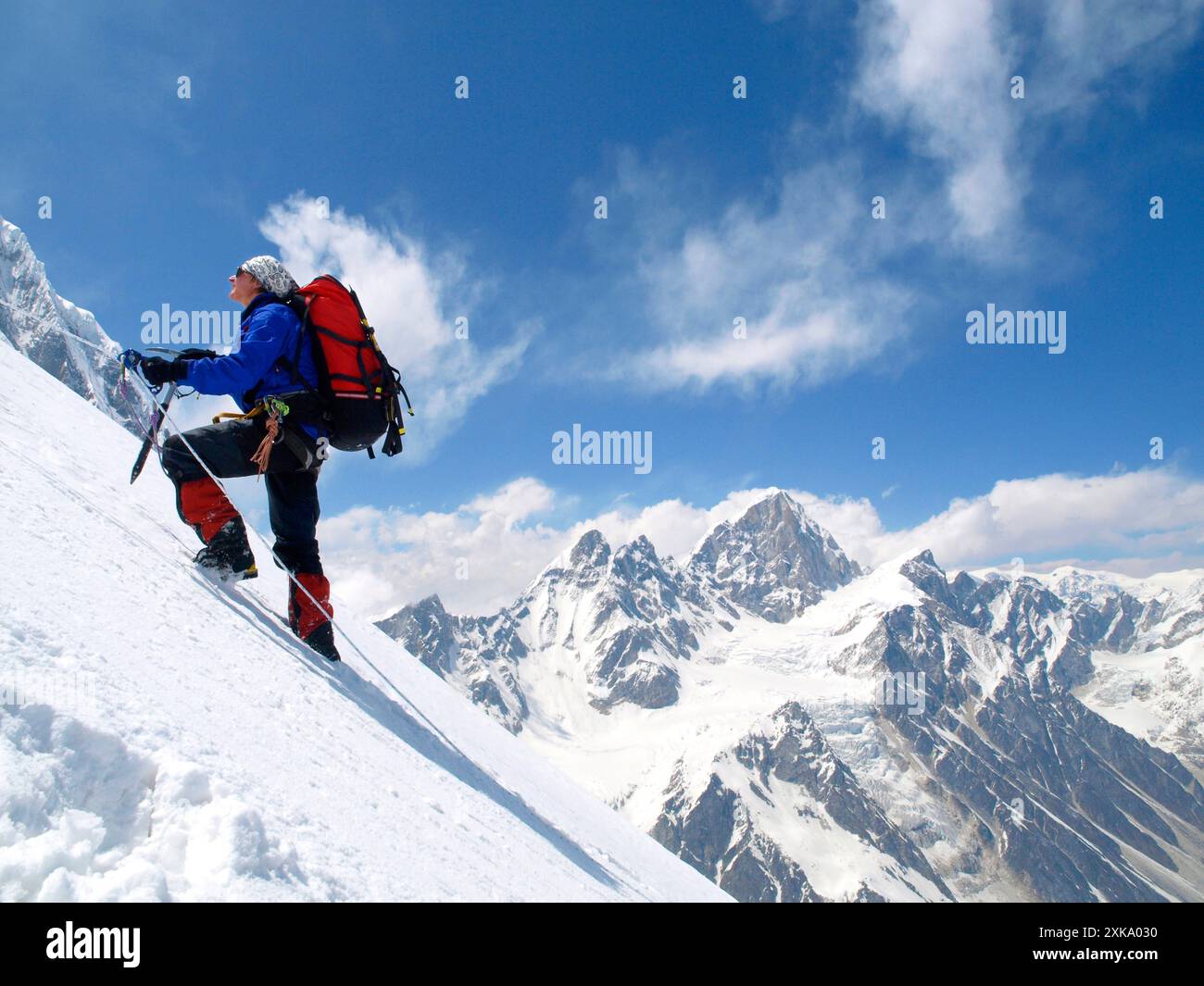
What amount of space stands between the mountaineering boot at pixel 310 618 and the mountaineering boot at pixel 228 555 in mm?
488

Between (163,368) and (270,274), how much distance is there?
1.38 metres

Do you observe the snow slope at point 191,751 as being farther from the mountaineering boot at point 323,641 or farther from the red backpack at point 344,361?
the red backpack at point 344,361

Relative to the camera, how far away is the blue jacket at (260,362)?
20.5 ft

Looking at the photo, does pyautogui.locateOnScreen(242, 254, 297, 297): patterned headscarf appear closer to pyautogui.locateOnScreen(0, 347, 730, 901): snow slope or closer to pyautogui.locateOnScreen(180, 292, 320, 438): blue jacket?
pyautogui.locateOnScreen(180, 292, 320, 438): blue jacket

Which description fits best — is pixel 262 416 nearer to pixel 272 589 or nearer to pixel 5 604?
pixel 272 589

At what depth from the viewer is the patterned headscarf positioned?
6734mm

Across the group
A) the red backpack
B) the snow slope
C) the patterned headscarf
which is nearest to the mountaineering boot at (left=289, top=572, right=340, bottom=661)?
the snow slope

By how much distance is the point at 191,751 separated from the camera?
3.02 metres

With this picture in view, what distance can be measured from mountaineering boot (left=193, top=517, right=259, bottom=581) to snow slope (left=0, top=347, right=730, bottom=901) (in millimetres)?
156
